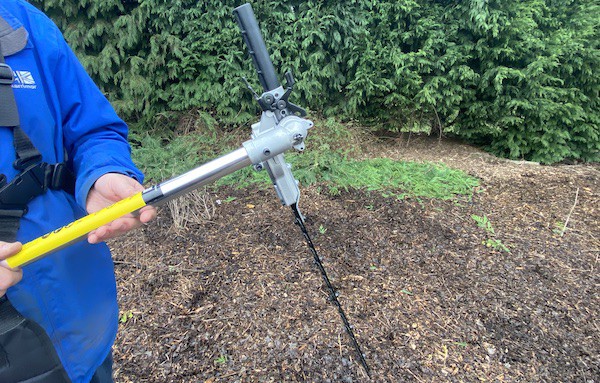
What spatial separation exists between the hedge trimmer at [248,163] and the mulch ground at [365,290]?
57.2 inches

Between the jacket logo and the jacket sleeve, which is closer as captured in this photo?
the jacket logo

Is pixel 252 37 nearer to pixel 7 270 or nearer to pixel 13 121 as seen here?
pixel 13 121

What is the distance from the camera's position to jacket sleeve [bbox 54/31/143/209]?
4.05ft

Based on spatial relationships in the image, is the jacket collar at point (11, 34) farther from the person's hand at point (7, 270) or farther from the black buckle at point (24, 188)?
the person's hand at point (7, 270)

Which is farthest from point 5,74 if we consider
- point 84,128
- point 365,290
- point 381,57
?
point 381,57

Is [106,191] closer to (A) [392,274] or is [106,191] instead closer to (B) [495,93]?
(A) [392,274]

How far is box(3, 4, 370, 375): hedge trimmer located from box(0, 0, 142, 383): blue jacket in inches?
5.7

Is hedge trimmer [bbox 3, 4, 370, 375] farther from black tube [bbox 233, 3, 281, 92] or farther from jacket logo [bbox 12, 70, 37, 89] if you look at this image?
jacket logo [bbox 12, 70, 37, 89]

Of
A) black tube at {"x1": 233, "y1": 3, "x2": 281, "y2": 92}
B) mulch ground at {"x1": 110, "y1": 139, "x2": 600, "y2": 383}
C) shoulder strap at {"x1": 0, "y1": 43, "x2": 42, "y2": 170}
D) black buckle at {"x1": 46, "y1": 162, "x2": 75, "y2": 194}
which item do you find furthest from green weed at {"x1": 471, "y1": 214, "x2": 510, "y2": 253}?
shoulder strap at {"x1": 0, "y1": 43, "x2": 42, "y2": 170}

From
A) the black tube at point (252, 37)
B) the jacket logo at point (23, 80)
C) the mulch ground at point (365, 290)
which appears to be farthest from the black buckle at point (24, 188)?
the mulch ground at point (365, 290)

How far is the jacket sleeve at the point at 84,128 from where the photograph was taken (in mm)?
1234

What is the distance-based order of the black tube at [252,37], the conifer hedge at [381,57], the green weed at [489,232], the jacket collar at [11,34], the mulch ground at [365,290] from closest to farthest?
1. the jacket collar at [11,34]
2. the black tube at [252,37]
3. the mulch ground at [365,290]
4. the green weed at [489,232]
5. the conifer hedge at [381,57]

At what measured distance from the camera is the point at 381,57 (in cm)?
491

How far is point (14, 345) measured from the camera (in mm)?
1056
